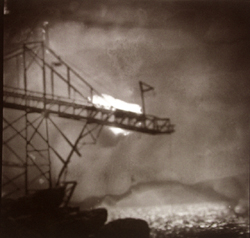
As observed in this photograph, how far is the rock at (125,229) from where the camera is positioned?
4.25m

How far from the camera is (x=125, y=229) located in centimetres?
429

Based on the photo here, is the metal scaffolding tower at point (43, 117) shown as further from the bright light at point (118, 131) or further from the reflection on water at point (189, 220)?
the reflection on water at point (189, 220)

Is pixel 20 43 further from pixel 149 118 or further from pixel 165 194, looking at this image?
pixel 165 194

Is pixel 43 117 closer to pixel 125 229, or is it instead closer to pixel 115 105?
pixel 115 105

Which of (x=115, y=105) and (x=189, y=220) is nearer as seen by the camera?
(x=189, y=220)

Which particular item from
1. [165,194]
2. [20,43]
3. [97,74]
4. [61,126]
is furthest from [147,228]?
[20,43]

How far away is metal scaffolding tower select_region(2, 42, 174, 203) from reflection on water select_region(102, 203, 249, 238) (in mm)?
1295

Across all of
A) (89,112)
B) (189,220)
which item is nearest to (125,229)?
(189,220)

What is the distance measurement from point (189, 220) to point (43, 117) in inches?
125

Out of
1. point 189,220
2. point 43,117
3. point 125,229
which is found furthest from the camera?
point 43,117

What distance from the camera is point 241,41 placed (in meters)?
4.77

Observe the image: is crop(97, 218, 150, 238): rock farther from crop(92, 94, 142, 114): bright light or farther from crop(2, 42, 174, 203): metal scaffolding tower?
crop(92, 94, 142, 114): bright light

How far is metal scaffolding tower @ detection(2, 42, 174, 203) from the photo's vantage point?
4586 mm

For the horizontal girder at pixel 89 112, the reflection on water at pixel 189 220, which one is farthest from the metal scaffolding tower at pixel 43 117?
the reflection on water at pixel 189 220
